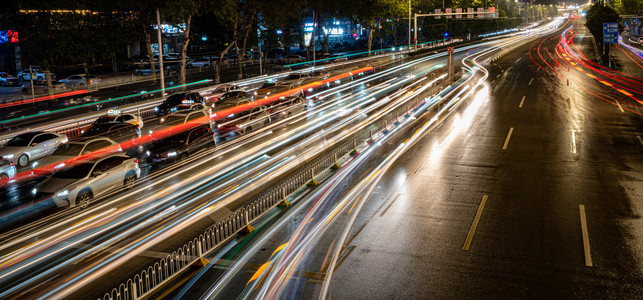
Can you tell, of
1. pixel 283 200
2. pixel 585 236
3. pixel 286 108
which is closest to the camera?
pixel 585 236

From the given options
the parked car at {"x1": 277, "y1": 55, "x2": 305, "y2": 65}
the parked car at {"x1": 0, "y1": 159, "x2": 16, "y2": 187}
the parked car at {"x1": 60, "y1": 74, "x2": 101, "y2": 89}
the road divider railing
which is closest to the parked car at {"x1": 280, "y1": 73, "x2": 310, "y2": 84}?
the road divider railing

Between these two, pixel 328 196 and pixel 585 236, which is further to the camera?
pixel 328 196

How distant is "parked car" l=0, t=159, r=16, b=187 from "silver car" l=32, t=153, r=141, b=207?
358 centimetres

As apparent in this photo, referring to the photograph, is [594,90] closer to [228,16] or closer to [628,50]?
[228,16]

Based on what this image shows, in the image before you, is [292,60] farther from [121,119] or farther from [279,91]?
[121,119]

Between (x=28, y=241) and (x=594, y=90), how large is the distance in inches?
1558

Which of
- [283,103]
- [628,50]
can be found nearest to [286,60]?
[283,103]

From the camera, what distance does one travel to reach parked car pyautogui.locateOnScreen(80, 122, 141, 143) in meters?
23.2

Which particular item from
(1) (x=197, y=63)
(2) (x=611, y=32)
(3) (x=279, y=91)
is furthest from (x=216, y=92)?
(2) (x=611, y=32)

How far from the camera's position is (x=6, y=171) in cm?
1839

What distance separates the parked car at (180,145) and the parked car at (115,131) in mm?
4132

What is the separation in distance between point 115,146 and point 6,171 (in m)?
3.96

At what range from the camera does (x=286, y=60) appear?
241ft

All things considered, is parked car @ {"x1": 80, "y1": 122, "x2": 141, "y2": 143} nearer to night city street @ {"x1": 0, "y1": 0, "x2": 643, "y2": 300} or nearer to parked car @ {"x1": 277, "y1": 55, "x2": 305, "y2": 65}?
night city street @ {"x1": 0, "y1": 0, "x2": 643, "y2": 300}
